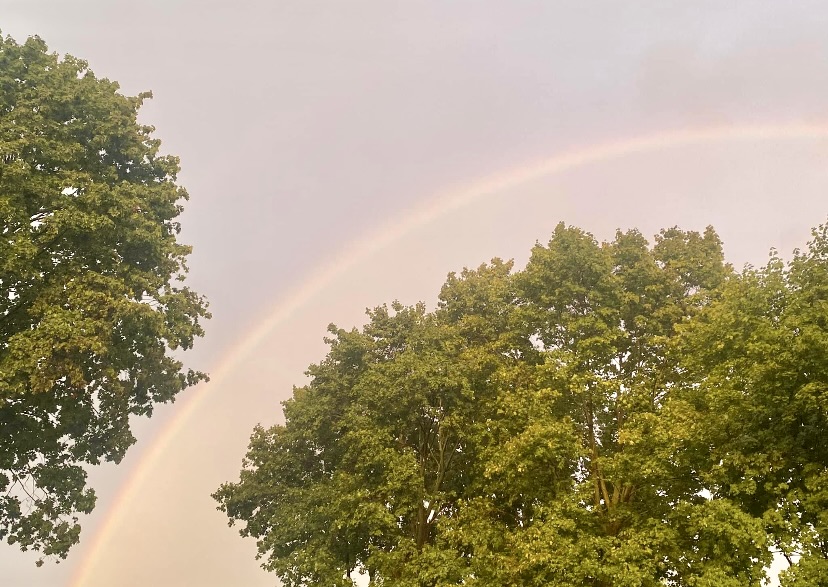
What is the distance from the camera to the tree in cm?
1784

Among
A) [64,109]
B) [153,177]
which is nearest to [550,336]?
[153,177]

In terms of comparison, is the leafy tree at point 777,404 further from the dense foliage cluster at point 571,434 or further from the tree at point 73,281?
the tree at point 73,281

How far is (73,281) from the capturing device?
1889 cm

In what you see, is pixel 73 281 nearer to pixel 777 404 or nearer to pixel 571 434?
pixel 571 434

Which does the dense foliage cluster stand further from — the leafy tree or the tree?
the tree

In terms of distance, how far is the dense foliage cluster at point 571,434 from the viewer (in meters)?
15.4

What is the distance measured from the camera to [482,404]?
966 inches

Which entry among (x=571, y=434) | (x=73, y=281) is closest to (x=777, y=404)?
(x=571, y=434)

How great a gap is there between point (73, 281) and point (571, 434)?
64.6ft

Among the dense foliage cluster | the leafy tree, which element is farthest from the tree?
the leafy tree

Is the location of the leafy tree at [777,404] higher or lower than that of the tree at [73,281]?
lower

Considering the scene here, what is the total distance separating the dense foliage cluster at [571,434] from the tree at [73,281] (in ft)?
25.5

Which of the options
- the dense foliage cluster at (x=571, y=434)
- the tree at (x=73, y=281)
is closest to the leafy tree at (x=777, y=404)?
the dense foliage cluster at (x=571, y=434)

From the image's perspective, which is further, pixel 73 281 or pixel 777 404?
pixel 73 281
